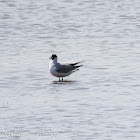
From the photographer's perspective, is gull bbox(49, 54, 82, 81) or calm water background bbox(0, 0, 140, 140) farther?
gull bbox(49, 54, 82, 81)

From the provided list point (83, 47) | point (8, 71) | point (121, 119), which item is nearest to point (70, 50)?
point (83, 47)

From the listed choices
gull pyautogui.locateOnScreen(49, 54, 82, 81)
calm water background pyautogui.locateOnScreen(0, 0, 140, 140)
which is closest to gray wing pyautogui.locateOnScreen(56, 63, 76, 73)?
gull pyautogui.locateOnScreen(49, 54, 82, 81)

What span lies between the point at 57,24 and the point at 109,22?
7.85 ft

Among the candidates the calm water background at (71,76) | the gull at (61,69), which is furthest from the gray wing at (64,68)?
the calm water background at (71,76)

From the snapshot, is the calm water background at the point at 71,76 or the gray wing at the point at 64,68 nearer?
the calm water background at the point at 71,76

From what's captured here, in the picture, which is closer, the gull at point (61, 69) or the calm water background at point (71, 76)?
the calm water background at point (71, 76)

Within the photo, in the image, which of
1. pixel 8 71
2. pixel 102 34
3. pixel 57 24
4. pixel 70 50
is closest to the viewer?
pixel 8 71

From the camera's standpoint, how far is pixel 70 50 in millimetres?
27969

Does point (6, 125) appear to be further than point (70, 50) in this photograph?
No

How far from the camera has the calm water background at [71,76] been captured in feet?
56.4

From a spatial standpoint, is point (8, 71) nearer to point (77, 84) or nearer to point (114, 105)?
point (77, 84)

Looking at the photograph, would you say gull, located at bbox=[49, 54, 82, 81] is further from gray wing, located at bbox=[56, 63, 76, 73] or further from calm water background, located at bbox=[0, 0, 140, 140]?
calm water background, located at bbox=[0, 0, 140, 140]

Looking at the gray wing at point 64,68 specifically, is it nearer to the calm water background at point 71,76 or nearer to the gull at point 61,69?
the gull at point 61,69

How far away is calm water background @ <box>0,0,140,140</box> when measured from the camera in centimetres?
1719
